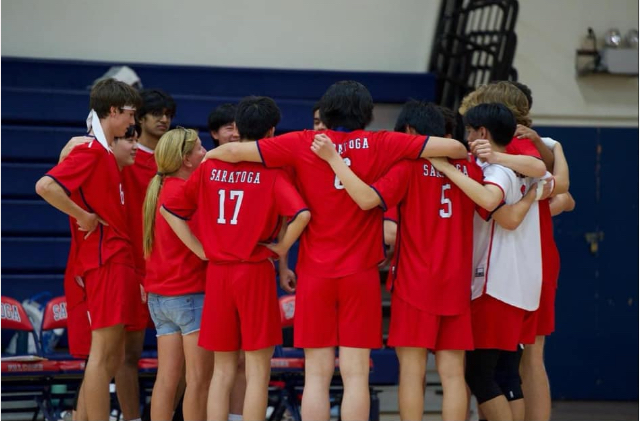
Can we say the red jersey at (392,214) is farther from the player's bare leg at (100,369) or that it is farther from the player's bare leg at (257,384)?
the player's bare leg at (100,369)

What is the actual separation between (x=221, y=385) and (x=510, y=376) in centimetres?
145

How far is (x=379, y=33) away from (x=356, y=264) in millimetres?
4613

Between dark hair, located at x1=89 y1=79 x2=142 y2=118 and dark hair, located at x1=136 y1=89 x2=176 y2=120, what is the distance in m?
0.39

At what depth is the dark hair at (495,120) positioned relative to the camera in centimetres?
469

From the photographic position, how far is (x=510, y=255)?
4.74m

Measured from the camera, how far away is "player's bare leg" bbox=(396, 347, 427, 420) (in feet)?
15.0

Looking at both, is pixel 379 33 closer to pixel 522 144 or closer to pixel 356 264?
pixel 522 144

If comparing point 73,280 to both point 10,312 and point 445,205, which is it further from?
point 445,205

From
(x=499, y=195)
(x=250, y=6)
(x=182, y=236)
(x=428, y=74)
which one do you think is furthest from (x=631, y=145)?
(x=182, y=236)

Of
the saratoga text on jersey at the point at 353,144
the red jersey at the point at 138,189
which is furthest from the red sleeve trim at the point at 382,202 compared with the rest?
the red jersey at the point at 138,189

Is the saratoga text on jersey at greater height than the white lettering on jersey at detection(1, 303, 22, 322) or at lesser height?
greater

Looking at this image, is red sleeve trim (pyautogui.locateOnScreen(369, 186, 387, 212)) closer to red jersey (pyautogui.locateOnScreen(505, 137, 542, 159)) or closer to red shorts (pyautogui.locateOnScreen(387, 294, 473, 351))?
red shorts (pyautogui.locateOnScreen(387, 294, 473, 351))

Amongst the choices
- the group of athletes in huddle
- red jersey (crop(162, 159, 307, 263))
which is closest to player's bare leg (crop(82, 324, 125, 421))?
the group of athletes in huddle

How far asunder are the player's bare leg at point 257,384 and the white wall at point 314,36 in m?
4.33
